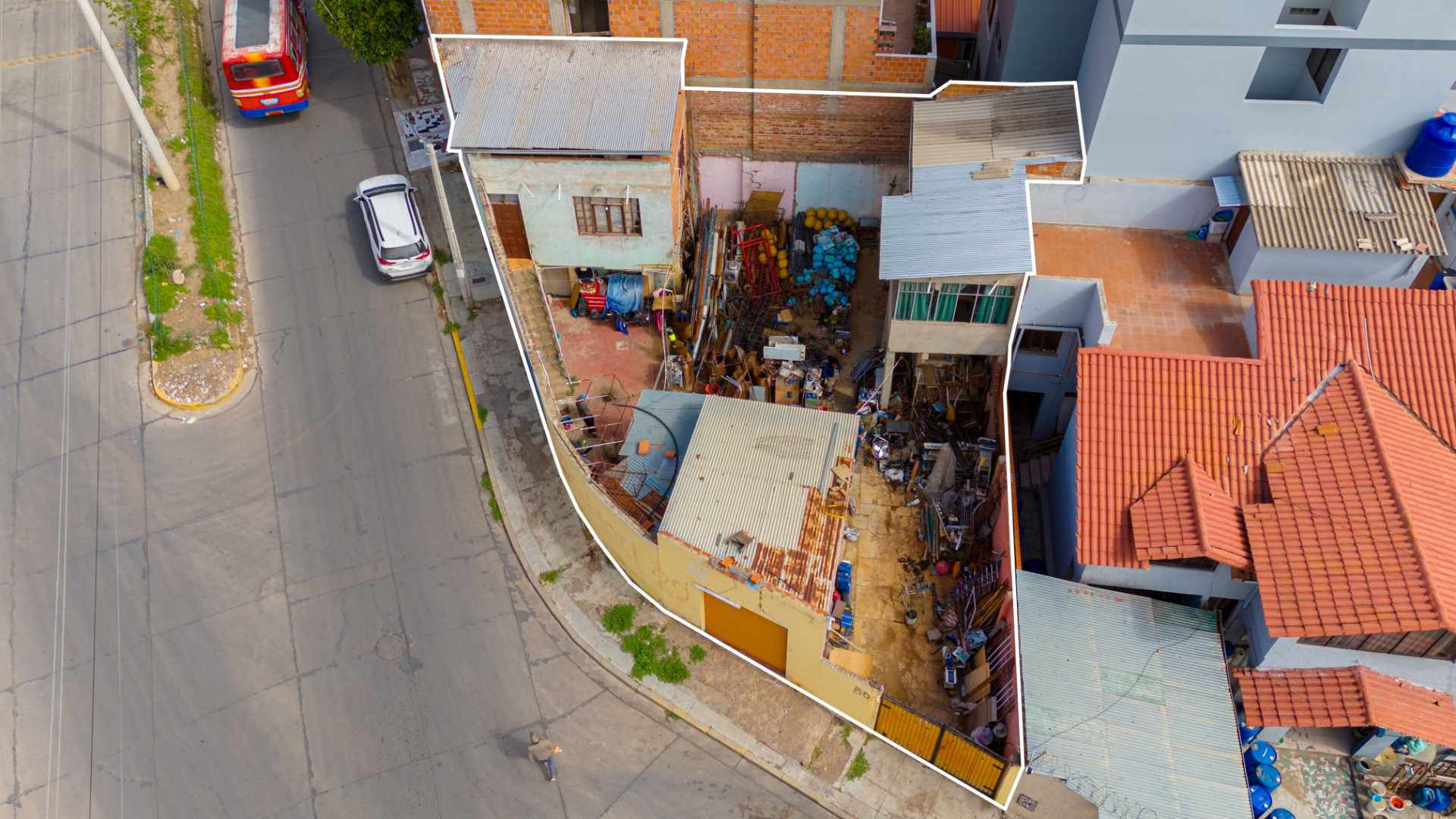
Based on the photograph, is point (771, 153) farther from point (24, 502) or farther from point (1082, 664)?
point (24, 502)

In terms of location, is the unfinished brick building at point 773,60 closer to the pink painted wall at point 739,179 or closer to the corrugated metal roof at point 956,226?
the pink painted wall at point 739,179

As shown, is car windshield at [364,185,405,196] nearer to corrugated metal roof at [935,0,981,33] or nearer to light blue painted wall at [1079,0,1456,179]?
corrugated metal roof at [935,0,981,33]

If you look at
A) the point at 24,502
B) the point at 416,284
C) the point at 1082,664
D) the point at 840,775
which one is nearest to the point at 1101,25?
the point at 1082,664

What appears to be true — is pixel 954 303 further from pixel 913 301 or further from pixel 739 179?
pixel 739 179

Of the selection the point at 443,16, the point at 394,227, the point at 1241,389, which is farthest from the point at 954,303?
the point at 394,227

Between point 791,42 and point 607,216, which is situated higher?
point 791,42

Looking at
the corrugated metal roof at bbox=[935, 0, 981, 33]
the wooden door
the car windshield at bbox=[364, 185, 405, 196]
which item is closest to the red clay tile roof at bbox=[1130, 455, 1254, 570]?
the wooden door

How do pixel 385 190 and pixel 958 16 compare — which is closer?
pixel 385 190
